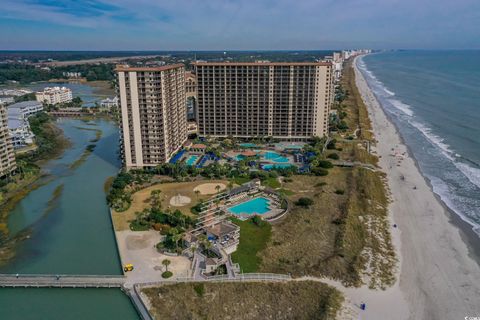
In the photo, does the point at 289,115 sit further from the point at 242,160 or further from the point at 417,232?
the point at 417,232

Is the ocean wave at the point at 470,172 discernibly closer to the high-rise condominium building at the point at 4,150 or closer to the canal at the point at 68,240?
the canal at the point at 68,240

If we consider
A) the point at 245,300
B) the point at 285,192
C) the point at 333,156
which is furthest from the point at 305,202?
the point at 333,156

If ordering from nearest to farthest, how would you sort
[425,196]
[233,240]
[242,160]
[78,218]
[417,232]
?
[233,240] < [417,232] < [78,218] < [425,196] < [242,160]

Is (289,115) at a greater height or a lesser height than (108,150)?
→ greater

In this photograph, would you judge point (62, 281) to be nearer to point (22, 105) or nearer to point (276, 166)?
point (276, 166)

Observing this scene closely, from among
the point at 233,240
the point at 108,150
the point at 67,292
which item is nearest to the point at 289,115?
the point at 108,150
